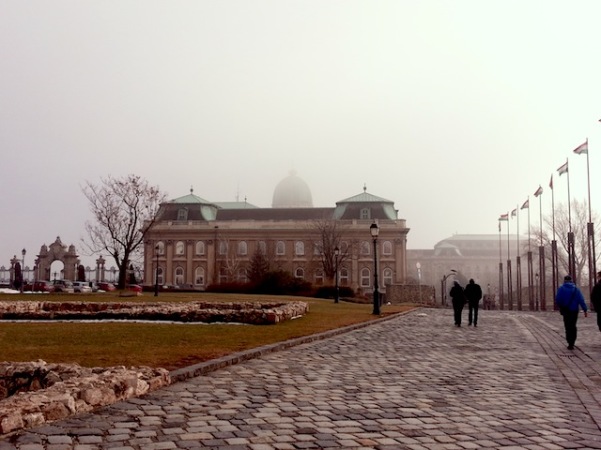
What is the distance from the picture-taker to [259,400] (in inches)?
289

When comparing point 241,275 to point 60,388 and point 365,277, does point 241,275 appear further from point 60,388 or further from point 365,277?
point 60,388

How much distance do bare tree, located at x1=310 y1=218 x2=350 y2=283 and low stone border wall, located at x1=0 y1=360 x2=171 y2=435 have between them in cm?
6524

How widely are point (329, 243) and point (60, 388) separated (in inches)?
2905

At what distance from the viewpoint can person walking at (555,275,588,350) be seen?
1469 cm

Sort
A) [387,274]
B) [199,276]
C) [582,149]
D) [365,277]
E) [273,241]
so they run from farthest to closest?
Result: [199,276], [273,241], [365,277], [387,274], [582,149]

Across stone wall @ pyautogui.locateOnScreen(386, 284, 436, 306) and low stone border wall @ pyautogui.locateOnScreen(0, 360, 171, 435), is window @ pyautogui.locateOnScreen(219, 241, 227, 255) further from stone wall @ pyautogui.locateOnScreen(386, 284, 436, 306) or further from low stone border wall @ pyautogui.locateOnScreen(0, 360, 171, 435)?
low stone border wall @ pyautogui.locateOnScreen(0, 360, 171, 435)

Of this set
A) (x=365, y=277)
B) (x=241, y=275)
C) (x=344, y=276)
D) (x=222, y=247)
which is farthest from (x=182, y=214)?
(x=365, y=277)

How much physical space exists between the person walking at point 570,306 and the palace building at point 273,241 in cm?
7585

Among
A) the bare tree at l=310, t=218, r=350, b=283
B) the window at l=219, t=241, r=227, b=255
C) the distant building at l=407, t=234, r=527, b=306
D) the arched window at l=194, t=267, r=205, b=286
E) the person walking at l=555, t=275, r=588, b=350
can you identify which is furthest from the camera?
the distant building at l=407, t=234, r=527, b=306

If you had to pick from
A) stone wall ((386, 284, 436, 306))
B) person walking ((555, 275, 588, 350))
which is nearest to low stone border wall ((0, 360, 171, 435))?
person walking ((555, 275, 588, 350))

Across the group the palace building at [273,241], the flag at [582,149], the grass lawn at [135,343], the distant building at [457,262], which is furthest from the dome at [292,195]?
the grass lawn at [135,343]

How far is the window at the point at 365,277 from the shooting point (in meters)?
95.7

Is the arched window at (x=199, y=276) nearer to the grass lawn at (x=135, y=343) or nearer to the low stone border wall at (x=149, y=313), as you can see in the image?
the low stone border wall at (x=149, y=313)

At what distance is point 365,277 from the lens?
96.2m
